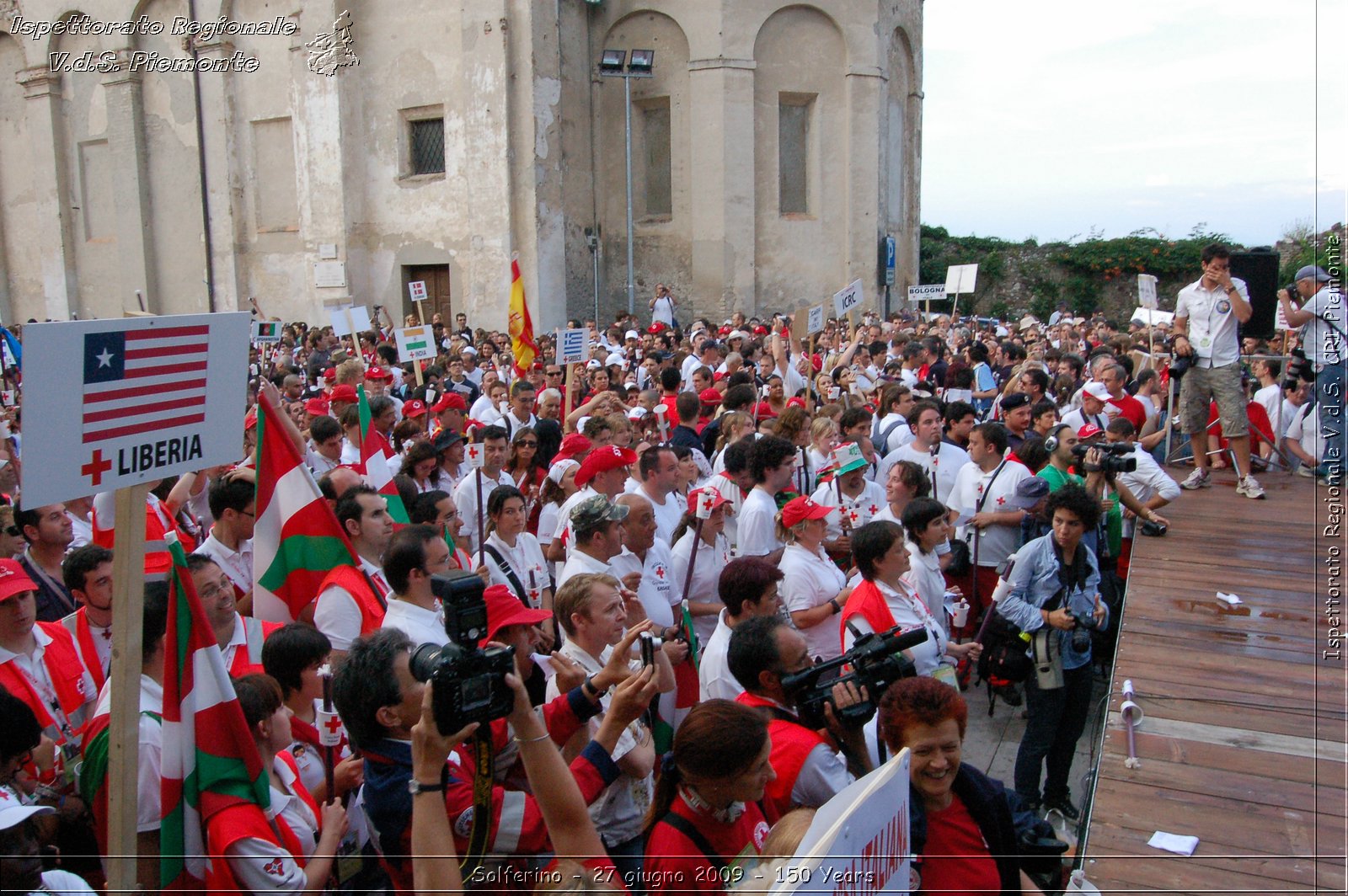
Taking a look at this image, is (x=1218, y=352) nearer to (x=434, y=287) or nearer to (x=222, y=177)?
(x=434, y=287)

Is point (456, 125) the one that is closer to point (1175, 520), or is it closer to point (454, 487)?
point (454, 487)

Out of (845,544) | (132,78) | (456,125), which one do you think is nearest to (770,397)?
(845,544)

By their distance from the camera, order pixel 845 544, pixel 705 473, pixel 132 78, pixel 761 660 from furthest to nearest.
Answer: pixel 132 78 < pixel 705 473 < pixel 845 544 < pixel 761 660

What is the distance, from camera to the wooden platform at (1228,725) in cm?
370

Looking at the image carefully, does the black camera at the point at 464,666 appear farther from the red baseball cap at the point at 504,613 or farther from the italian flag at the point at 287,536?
the italian flag at the point at 287,536

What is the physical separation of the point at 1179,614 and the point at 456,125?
21.8 m

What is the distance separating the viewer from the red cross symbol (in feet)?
10.1

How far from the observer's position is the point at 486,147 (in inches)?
933

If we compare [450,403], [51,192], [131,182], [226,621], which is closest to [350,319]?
[450,403]

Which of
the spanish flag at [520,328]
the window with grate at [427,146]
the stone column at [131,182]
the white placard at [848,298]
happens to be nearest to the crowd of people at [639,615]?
the spanish flag at [520,328]

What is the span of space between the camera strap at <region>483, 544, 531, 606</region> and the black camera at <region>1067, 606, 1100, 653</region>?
3.09 meters

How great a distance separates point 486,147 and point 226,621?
831 inches

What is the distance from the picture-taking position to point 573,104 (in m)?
25.3

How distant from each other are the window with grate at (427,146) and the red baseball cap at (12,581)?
2242 cm
